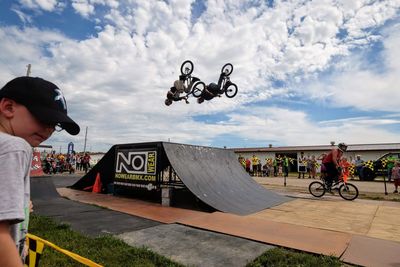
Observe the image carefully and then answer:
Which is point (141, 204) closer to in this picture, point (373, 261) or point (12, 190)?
point (373, 261)

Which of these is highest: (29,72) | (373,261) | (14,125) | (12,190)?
(29,72)

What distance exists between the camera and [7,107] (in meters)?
1.17

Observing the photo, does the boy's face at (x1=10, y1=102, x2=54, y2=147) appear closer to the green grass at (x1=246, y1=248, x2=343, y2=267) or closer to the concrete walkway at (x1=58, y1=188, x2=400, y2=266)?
the green grass at (x1=246, y1=248, x2=343, y2=267)

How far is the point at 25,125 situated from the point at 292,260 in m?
3.69

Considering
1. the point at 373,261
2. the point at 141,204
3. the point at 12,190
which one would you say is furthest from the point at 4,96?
the point at 141,204

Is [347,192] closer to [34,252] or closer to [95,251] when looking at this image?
[95,251]

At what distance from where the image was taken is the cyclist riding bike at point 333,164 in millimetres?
10102

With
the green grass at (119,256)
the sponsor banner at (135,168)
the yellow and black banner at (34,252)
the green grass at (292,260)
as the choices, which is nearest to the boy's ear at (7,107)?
the yellow and black banner at (34,252)

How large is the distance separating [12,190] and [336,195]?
11917 mm

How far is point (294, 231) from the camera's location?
5.33m

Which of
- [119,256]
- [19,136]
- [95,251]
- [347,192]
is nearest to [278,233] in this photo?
[119,256]

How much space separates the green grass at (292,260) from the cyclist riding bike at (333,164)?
696cm

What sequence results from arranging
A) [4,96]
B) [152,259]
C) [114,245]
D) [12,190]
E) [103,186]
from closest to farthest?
[12,190] → [4,96] → [152,259] → [114,245] → [103,186]

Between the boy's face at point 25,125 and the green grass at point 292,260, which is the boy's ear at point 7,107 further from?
the green grass at point 292,260
